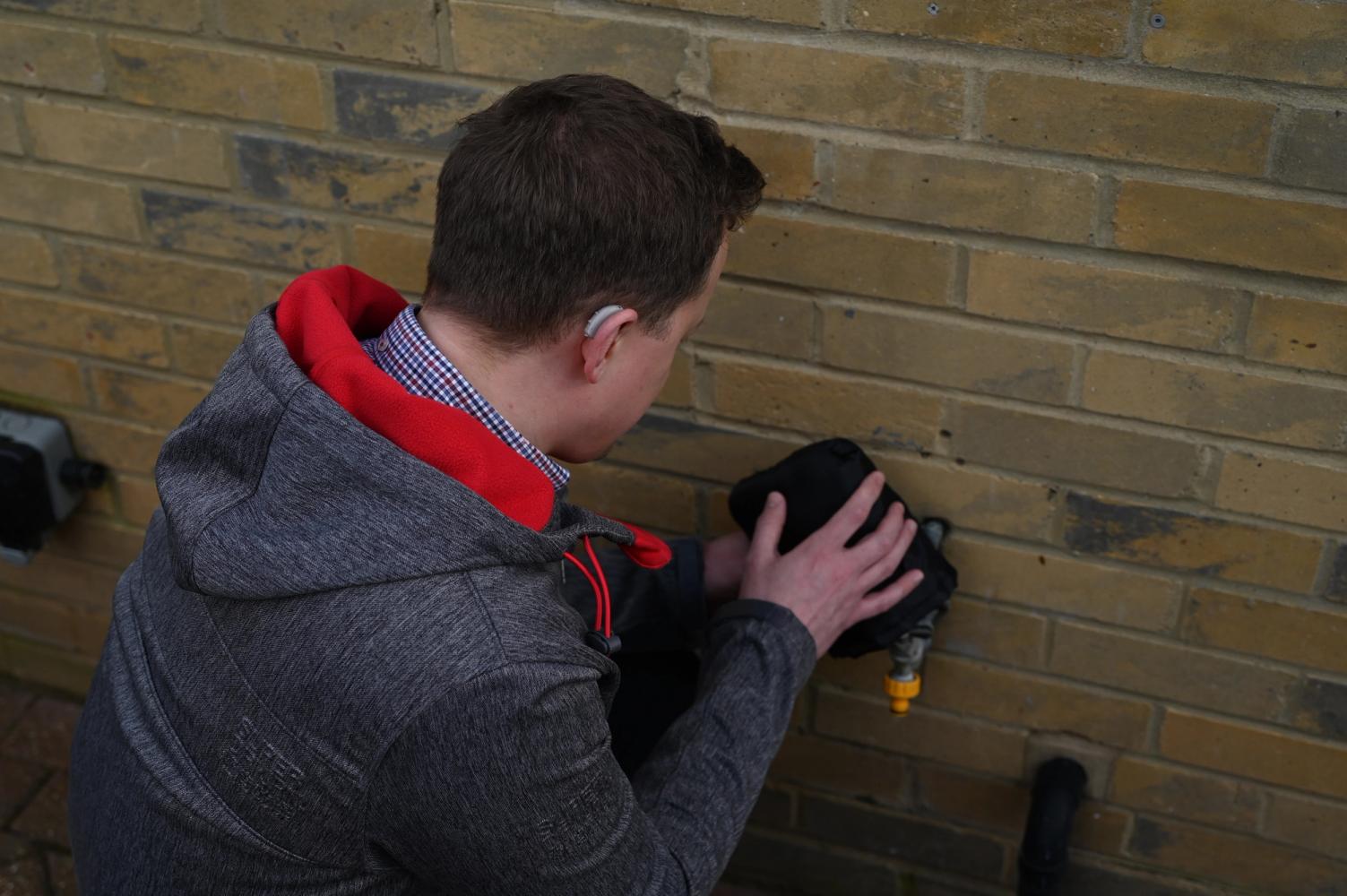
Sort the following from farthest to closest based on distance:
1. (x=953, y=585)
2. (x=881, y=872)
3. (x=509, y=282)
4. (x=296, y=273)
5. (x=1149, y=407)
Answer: (x=881, y=872), (x=296, y=273), (x=953, y=585), (x=1149, y=407), (x=509, y=282)

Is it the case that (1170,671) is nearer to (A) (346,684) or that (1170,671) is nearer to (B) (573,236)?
(B) (573,236)

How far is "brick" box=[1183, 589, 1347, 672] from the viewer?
201 cm

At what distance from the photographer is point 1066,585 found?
2.13 meters

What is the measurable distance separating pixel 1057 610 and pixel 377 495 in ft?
3.98

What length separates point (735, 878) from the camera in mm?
2752

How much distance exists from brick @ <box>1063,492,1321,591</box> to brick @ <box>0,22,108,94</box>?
1.80 meters

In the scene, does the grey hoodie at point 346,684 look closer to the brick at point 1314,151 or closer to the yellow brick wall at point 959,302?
the yellow brick wall at point 959,302

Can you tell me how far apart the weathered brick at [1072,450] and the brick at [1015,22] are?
55 cm

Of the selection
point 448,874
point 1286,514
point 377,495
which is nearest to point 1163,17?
point 1286,514

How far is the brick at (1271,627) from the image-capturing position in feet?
6.60

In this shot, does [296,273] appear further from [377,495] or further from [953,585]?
[953,585]

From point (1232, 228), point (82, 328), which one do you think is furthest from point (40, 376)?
point (1232, 228)

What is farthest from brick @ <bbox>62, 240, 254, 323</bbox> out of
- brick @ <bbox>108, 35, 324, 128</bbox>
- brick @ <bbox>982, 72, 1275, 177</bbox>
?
brick @ <bbox>982, 72, 1275, 177</bbox>

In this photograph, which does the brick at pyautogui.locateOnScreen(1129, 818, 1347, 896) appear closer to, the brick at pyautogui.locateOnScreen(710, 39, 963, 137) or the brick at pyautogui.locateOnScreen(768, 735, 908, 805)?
the brick at pyautogui.locateOnScreen(768, 735, 908, 805)
